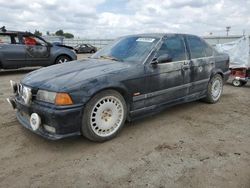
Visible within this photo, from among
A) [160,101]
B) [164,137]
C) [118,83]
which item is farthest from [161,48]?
[164,137]

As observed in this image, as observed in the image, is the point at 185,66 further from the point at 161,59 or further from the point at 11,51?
the point at 11,51

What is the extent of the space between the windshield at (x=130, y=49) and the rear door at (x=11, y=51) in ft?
20.4

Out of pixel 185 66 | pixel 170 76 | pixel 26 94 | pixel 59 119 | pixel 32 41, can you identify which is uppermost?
pixel 32 41

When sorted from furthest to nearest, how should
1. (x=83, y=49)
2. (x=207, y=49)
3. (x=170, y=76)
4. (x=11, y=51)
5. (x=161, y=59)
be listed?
1. (x=83, y=49)
2. (x=11, y=51)
3. (x=207, y=49)
4. (x=170, y=76)
5. (x=161, y=59)

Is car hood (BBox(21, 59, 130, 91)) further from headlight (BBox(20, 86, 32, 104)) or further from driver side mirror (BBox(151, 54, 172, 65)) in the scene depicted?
driver side mirror (BBox(151, 54, 172, 65))

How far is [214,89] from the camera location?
5988 mm

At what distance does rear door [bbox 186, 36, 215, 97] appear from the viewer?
5213 mm

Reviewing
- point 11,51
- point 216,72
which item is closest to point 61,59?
point 11,51

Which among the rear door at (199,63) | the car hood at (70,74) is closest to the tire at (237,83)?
the rear door at (199,63)

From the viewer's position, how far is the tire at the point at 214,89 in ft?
19.0

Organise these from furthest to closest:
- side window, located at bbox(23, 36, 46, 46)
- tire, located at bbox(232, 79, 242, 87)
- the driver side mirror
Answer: side window, located at bbox(23, 36, 46, 46) < tire, located at bbox(232, 79, 242, 87) < the driver side mirror

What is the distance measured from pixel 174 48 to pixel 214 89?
1.72m

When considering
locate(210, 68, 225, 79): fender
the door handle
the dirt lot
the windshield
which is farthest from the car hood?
locate(210, 68, 225, 79): fender

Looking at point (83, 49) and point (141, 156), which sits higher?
point (83, 49)
